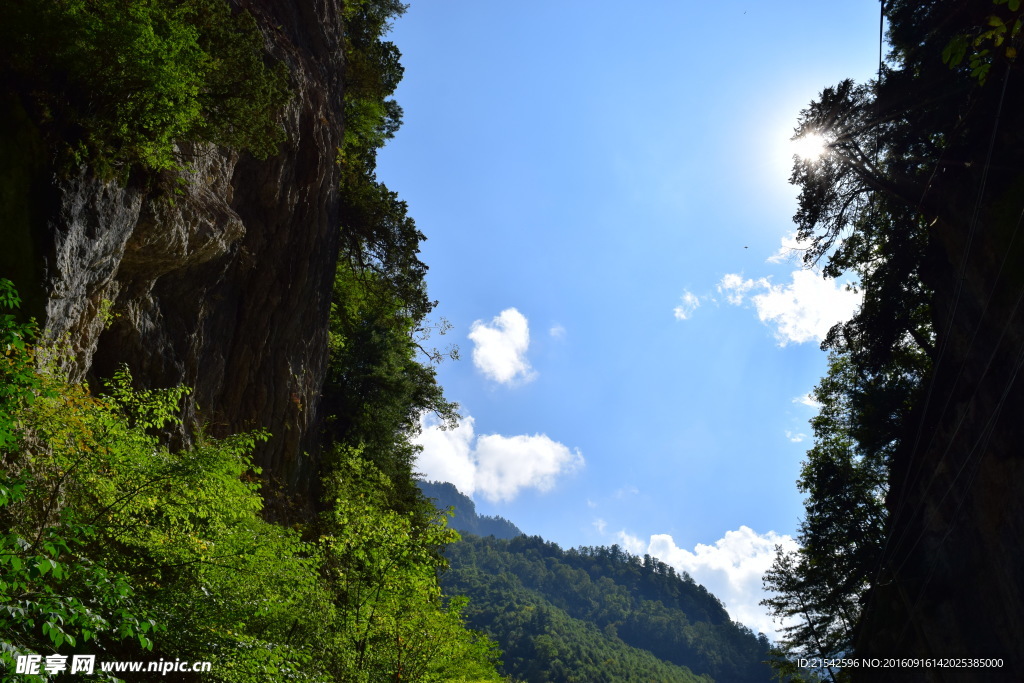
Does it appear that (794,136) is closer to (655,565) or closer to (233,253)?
(233,253)

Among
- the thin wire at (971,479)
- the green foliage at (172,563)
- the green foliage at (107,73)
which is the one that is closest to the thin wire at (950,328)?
the thin wire at (971,479)

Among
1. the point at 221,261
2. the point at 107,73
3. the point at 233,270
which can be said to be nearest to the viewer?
the point at 107,73

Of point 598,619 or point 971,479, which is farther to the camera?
point 598,619

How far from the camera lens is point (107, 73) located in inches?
307

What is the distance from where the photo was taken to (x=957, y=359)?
59.9 ft

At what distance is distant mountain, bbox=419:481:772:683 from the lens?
3957 inches

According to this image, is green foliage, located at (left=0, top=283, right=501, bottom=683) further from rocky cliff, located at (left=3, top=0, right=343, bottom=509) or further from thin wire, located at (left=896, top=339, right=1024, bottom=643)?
thin wire, located at (left=896, top=339, right=1024, bottom=643)

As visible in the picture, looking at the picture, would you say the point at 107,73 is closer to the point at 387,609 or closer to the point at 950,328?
the point at 387,609

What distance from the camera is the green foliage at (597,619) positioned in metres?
101

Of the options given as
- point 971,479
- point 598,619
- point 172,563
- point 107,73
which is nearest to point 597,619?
point 598,619

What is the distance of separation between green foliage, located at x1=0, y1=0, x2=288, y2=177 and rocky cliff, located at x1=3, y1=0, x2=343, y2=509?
467mm

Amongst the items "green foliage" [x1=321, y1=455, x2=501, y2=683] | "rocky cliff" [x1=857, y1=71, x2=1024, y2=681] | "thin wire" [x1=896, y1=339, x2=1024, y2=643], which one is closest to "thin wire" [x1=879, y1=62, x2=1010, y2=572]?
"rocky cliff" [x1=857, y1=71, x2=1024, y2=681]

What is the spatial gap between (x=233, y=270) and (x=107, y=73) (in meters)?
8.13

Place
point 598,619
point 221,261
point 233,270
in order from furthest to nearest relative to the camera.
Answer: point 598,619 → point 233,270 → point 221,261
